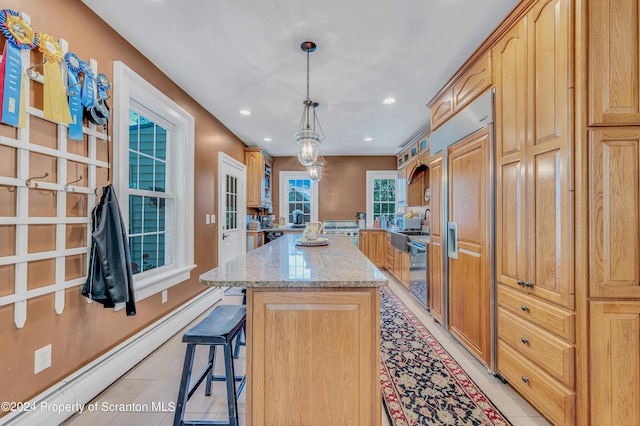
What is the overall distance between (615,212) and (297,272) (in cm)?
155

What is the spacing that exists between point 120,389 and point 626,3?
3.61 metres

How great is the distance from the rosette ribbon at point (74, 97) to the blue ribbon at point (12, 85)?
27cm

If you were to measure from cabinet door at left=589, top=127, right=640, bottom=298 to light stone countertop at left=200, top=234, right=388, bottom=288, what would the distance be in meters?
1.06

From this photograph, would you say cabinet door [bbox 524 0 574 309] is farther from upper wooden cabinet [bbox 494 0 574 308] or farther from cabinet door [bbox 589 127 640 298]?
cabinet door [bbox 589 127 640 298]

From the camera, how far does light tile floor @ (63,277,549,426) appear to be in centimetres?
163

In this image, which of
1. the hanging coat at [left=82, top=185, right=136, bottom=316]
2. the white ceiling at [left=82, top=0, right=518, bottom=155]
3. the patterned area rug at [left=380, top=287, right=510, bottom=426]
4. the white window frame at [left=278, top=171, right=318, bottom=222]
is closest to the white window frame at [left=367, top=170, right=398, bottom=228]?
the white window frame at [left=278, top=171, right=318, bottom=222]

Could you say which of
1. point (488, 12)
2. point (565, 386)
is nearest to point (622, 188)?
point (565, 386)

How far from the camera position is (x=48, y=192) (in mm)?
1572

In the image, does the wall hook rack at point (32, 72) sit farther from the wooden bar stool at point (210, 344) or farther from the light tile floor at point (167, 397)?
the light tile floor at point (167, 397)

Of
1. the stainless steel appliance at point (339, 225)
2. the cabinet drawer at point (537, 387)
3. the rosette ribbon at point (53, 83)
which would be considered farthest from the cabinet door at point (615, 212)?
the stainless steel appliance at point (339, 225)

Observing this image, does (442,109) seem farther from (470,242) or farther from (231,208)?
(231,208)

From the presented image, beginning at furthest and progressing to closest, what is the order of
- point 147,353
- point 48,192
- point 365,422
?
point 147,353
point 48,192
point 365,422

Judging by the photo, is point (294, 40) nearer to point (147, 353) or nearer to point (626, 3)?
point (626, 3)

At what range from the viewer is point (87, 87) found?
176 cm
